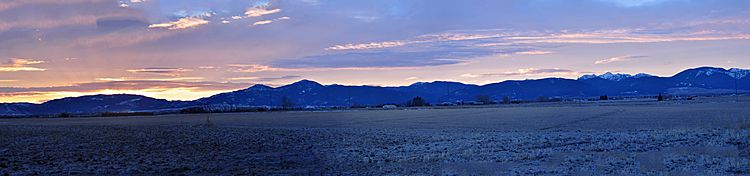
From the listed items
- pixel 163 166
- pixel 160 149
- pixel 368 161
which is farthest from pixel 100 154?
pixel 368 161

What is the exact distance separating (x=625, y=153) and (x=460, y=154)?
5.21m

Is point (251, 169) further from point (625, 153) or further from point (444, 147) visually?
point (625, 153)

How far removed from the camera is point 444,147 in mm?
27312

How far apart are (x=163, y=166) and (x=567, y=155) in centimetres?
1270

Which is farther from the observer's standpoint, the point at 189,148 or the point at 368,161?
the point at 189,148

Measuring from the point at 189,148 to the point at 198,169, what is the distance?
10.0 meters

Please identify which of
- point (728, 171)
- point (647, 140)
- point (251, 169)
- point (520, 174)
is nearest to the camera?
point (728, 171)

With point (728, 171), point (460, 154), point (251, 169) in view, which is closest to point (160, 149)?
point (251, 169)

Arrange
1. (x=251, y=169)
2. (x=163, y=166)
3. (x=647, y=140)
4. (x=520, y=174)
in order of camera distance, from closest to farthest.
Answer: (x=520, y=174), (x=251, y=169), (x=163, y=166), (x=647, y=140)

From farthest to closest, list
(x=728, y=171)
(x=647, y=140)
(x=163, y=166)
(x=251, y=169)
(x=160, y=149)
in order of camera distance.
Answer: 1. (x=160, y=149)
2. (x=647, y=140)
3. (x=163, y=166)
4. (x=251, y=169)
5. (x=728, y=171)

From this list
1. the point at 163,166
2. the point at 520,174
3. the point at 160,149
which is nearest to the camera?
the point at 520,174

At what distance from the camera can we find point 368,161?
22422 mm

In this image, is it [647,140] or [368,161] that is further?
[647,140]

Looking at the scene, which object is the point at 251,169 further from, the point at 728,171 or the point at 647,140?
the point at 647,140
